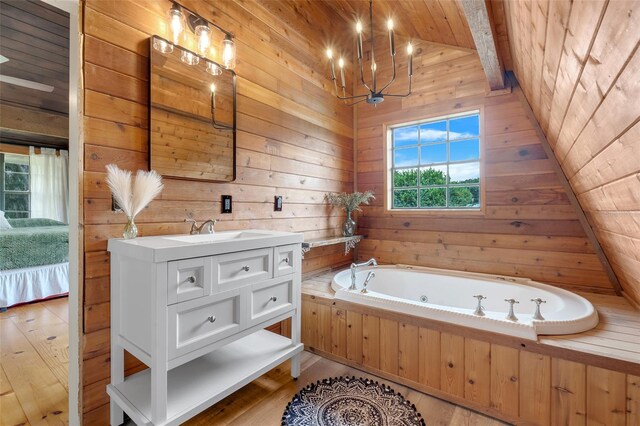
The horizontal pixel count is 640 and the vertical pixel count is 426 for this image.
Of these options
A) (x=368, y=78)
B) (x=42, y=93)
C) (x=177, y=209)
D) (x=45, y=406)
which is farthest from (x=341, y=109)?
(x=42, y=93)

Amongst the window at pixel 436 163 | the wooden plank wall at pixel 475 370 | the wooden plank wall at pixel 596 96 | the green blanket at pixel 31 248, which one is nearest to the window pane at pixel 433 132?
the window at pixel 436 163

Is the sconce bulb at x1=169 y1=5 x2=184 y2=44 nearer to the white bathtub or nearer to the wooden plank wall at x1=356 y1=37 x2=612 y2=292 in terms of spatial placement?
the white bathtub

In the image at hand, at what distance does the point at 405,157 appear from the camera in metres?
3.15

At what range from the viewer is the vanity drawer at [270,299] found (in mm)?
1602

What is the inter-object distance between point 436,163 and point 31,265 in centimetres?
448

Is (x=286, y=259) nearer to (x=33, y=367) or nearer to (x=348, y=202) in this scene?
(x=348, y=202)

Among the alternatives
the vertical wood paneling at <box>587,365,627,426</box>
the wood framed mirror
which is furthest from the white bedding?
the vertical wood paneling at <box>587,365,627,426</box>

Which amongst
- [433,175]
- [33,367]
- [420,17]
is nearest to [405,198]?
[433,175]

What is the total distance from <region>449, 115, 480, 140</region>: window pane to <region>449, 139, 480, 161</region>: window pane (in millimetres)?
62

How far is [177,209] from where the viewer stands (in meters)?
1.78

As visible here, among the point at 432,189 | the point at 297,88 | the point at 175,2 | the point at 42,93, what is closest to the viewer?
the point at 175,2

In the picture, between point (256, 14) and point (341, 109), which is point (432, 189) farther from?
point (256, 14)

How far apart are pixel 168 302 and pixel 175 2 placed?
166 centimetres

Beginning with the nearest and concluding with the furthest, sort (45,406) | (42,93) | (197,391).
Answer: (197,391) → (45,406) → (42,93)
